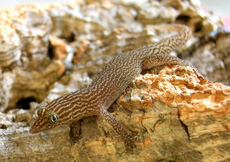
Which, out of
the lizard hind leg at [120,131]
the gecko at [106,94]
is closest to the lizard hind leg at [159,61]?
the gecko at [106,94]

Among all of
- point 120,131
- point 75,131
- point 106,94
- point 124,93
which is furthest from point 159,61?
point 75,131

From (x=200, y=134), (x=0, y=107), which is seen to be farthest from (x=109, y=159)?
(x=0, y=107)

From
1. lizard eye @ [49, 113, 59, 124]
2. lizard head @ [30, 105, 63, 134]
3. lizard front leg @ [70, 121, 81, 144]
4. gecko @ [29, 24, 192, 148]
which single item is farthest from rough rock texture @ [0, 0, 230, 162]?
lizard eye @ [49, 113, 59, 124]

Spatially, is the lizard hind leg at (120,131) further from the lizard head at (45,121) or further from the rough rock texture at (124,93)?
the lizard head at (45,121)

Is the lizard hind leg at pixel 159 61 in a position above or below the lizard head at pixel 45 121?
above

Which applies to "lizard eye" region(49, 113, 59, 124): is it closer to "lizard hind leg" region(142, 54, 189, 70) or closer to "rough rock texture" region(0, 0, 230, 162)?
"rough rock texture" region(0, 0, 230, 162)

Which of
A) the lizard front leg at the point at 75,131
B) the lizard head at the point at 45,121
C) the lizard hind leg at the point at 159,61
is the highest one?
the lizard hind leg at the point at 159,61

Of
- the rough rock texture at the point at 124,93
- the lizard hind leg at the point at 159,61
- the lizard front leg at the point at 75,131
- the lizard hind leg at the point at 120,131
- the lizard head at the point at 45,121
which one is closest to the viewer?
the rough rock texture at the point at 124,93
